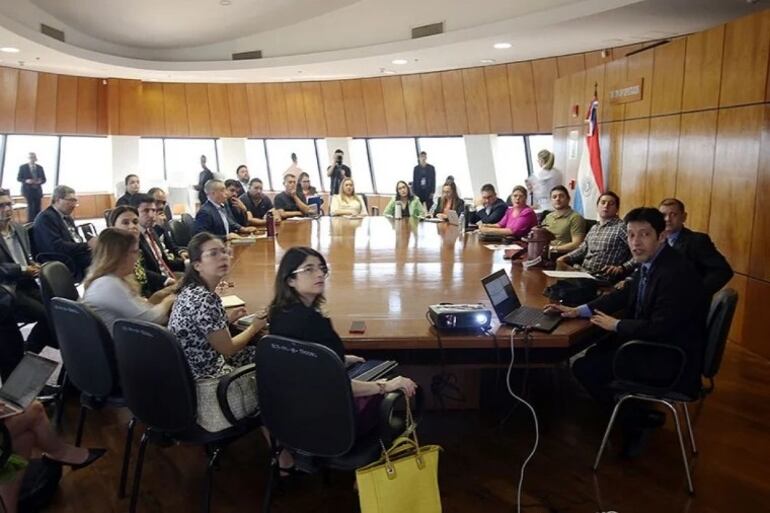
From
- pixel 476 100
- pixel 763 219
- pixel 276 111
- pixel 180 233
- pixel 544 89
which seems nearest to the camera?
pixel 763 219

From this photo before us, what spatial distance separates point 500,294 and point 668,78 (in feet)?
12.6

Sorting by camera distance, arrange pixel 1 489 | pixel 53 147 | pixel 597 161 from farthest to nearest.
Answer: pixel 53 147 < pixel 597 161 < pixel 1 489

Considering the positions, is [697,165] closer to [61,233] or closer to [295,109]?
[61,233]

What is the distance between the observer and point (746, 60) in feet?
14.4

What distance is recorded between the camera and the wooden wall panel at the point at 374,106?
1172 centimetres

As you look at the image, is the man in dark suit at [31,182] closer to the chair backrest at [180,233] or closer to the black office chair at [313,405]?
the chair backrest at [180,233]

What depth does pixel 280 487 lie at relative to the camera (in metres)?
2.54

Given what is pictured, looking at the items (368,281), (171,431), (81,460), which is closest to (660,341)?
(368,281)

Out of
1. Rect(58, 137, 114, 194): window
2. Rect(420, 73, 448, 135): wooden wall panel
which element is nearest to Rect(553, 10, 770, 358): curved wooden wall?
Rect(420, 73, 448, 135): wooden wall panel

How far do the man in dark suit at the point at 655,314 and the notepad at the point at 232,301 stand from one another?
1536mm

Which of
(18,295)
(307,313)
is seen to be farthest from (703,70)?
(18,295)

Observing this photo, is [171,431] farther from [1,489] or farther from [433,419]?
[433,419]

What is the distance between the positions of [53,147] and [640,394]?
1337cm

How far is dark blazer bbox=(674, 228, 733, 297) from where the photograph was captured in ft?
11.6
